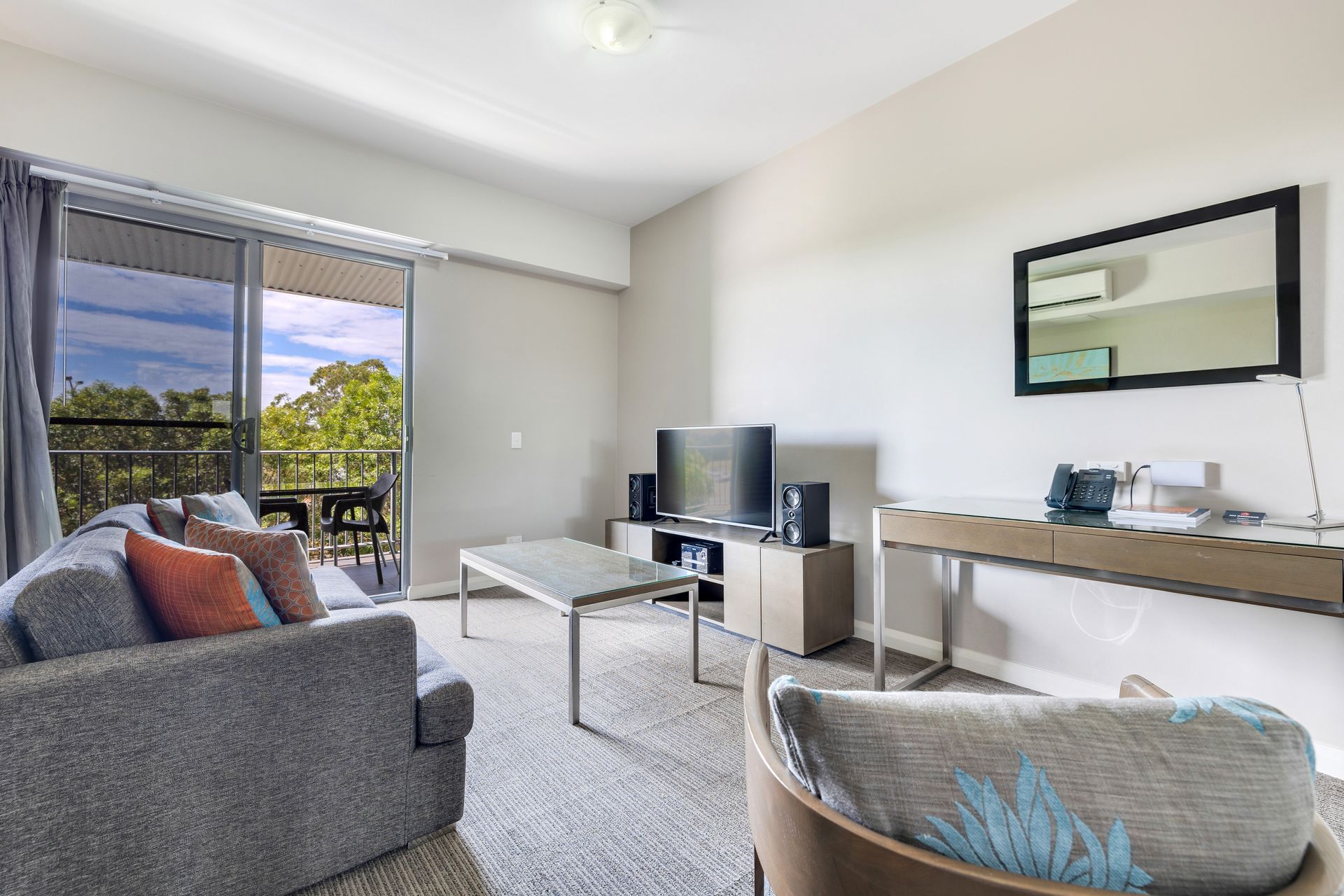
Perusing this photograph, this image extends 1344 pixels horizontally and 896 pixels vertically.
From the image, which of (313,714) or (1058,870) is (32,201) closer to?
(313,714)

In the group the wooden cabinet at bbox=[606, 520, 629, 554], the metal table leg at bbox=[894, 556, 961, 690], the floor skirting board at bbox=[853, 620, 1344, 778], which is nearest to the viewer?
the floor skirting board at bbox=[853, 620, 1344, 778]

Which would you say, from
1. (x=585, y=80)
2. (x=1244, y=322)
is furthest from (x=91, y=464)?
(x=1244, y=322)

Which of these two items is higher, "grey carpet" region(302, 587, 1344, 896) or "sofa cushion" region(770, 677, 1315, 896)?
"sofa cushion" region(770, 677, 1315, 896)

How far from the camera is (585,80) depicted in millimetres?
2787

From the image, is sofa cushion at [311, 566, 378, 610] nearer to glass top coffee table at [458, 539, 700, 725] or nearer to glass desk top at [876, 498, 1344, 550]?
glass top coffee table at [458, 539, 700, 725]

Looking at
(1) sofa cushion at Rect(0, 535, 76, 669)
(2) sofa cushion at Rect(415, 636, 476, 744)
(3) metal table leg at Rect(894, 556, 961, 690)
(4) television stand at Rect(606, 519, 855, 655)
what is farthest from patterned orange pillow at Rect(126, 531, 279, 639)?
(3) metal table leg at Rect(894, 556, 961, 690)

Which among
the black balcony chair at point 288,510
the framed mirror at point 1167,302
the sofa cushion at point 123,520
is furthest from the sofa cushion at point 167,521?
the framed mirror at point 1167,302

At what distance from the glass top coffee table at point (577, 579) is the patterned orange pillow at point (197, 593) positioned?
1024 millimetres

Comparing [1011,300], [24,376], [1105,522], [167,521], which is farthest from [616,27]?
[24,376]

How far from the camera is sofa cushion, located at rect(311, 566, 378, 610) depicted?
2.15m

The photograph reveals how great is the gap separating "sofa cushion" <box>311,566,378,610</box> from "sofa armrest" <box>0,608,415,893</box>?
695mm

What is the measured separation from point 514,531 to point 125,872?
322cm

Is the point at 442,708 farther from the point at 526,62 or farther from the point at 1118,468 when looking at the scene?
the point at 526,62

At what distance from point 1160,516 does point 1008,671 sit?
3.43ft
